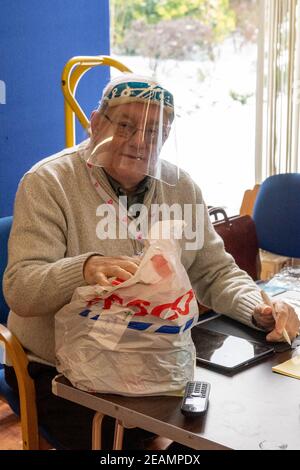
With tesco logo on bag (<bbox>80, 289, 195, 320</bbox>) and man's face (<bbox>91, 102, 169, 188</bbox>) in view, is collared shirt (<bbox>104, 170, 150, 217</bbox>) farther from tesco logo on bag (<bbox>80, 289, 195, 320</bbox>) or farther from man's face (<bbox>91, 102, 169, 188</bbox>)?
tesco logo on bag (<bbox>80, 289, 195, 320</bbox>)

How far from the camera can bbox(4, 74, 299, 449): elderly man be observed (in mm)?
1510

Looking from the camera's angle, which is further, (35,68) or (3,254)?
(35,68)

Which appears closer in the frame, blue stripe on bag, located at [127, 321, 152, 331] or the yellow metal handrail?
blue stripe on bag, located at [127, 321, 152, 331]

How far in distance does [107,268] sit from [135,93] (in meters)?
0.48

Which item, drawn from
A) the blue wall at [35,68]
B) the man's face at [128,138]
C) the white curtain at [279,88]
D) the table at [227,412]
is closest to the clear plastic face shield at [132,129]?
the man's face at [128,138]

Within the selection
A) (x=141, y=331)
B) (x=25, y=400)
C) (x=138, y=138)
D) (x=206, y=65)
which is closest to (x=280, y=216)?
(x=138, y=138)

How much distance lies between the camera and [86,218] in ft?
5.29

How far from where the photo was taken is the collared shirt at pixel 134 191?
5.50 feet

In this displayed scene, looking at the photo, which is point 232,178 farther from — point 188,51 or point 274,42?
point 274,42

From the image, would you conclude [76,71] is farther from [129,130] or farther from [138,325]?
[138,325]

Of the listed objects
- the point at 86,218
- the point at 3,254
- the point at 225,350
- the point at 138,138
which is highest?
the point at 138,138

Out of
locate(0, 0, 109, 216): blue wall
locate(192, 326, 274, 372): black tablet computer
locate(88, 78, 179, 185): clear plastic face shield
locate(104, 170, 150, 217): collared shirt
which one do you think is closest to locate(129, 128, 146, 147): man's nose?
locate(88, 78, 179, 185): clear plastic face shield

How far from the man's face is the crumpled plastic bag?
41cm
